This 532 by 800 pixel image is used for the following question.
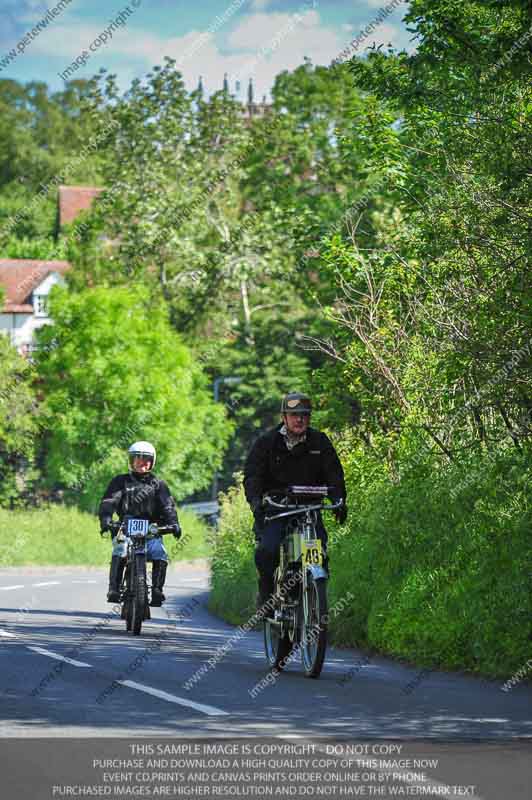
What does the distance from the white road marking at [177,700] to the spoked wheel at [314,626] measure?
1348mm

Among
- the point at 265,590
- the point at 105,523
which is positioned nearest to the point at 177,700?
the point at 265,590

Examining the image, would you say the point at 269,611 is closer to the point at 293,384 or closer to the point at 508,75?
the point at 508,75

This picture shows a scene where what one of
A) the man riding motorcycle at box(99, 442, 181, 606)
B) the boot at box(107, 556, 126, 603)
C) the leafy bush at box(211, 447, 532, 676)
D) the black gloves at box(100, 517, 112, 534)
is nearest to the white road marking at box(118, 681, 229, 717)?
the leafy bush at box(211, 447, 532, 676)

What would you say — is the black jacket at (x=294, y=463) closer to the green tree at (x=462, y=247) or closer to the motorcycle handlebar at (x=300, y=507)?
the motorcycle handlebar at (x=300, y=507)

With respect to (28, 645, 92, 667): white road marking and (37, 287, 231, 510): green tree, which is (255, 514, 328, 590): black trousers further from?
(37, 287, 231, 510): green tree

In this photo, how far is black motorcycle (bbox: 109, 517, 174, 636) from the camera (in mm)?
16516

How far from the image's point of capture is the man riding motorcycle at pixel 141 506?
1698 centimetres

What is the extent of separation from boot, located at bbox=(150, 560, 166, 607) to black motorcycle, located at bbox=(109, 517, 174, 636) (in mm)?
86

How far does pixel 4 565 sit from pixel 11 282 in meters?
46.4

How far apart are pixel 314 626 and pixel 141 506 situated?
227 inches

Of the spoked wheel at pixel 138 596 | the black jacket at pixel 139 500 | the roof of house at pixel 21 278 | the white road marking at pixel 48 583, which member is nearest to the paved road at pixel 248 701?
the spoked wheel at pixel 138 596

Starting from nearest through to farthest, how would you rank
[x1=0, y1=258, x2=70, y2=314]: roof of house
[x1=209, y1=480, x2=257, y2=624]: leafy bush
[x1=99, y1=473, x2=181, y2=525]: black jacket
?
[x1=99, y1=473, x2=181, y2=525]: black jacket, [x1=209, y1=480, x2=257, y2=624]: leafy bush, [x1=0, y1=258, x2=70, y2=314]: roof of house

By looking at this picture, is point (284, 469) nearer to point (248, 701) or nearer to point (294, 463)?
point (294, 463)

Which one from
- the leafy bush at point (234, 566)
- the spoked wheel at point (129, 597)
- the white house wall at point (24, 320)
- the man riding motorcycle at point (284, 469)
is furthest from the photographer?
the white house wall at point (24, 320)
